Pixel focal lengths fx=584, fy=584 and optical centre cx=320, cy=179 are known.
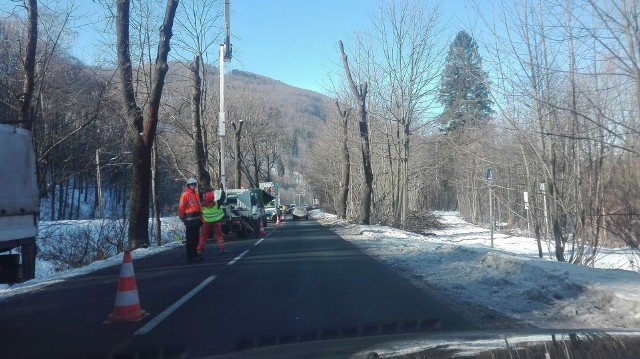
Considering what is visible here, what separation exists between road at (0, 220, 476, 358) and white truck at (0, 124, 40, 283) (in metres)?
0.86

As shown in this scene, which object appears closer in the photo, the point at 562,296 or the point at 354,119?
the point at 562,296

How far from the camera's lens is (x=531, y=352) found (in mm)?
4168

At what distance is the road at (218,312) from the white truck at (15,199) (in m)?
0.86

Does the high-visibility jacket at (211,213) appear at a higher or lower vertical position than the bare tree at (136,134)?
lower

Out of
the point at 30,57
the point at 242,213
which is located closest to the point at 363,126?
the point at 242,213

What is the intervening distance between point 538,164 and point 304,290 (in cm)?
997

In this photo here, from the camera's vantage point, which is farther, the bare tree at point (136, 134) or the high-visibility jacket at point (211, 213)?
the bare tree at point (136, 134)

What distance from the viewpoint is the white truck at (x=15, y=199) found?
7973 millimetres

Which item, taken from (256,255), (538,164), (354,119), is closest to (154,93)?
(256,255)

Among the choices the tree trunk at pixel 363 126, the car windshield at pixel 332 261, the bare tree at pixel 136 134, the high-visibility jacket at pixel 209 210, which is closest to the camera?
the car windshield at pixel 332 261

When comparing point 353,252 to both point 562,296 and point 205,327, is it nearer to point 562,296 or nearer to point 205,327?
point 562,296

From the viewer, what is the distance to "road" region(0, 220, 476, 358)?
6688 millimetres

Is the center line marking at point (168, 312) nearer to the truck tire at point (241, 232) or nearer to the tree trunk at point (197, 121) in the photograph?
the truck tire at point (241, 232)

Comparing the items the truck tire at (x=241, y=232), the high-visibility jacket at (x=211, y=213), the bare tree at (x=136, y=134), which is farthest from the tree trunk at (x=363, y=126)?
the high-visibility jacket at (x=211, y=213)
